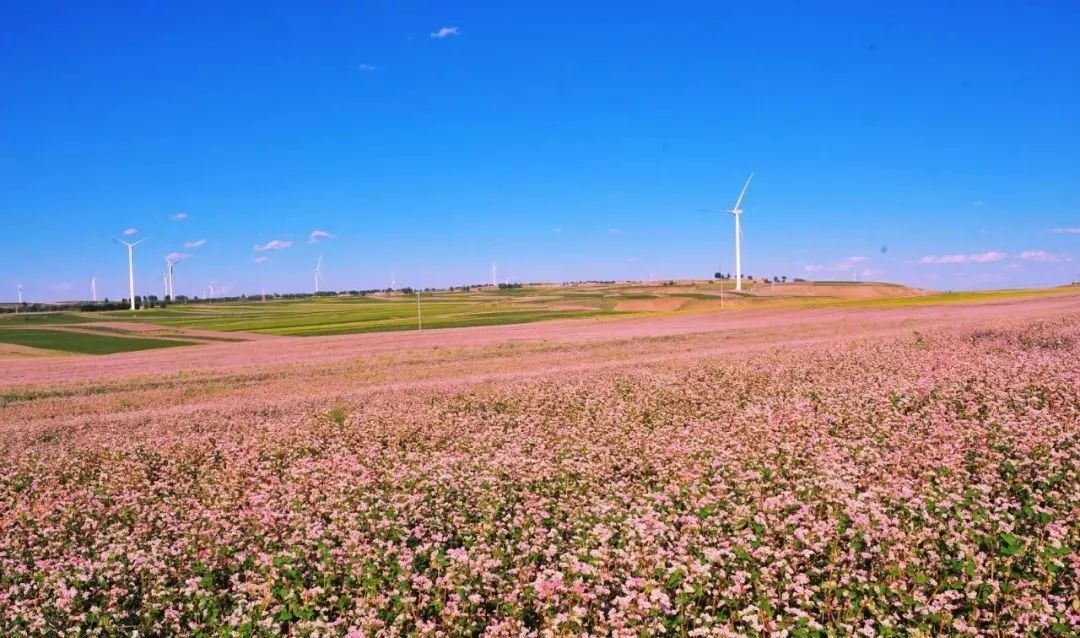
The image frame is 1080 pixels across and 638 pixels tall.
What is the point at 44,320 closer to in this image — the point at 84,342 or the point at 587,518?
the point at 84,342

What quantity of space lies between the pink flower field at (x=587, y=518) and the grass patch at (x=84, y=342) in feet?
184

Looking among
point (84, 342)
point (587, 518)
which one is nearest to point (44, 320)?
point (84, 342)

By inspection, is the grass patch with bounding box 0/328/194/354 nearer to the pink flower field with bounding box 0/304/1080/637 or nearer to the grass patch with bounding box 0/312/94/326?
the grass patch with bounding box 0/312/94/326

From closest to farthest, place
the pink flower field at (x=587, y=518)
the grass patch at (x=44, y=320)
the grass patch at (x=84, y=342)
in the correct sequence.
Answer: the pink flower field at (x=587, y=518) → the grass patch at (x=84, y=342) → the grass patch at (x=44, y=320)

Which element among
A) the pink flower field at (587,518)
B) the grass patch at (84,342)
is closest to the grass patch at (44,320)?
the grass patch at (84,342)

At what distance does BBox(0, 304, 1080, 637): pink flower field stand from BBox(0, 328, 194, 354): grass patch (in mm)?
56230

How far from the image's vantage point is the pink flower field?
5320mm

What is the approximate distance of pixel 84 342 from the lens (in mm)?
72438

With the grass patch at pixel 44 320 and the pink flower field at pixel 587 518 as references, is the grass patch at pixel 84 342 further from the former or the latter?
the pink flower field at pixel 587 518

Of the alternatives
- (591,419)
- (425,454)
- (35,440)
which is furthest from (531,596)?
(35,440)

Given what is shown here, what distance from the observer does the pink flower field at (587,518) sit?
5320 mm

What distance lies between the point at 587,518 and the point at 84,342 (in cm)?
8119

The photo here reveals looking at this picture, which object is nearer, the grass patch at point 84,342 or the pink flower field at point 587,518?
the pink flower field at point 587,518

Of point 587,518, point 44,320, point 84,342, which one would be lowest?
point 84,342
